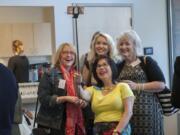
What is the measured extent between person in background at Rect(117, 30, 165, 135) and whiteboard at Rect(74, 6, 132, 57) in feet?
9.57

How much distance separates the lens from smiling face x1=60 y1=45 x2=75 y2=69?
9.85 feet

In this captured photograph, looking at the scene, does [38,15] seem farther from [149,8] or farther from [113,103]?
[113,103]

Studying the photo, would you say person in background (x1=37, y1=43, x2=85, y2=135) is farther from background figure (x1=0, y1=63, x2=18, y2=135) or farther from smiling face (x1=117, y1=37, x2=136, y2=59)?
background figure (x1=0, y1=63, x2=18, y2=135)

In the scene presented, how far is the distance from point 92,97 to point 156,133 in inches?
22.3

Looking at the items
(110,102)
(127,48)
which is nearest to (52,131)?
(110,102)

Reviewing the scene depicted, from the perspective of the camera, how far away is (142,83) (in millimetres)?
2914

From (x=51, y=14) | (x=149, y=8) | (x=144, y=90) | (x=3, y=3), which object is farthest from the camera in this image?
(x=149, y=8)

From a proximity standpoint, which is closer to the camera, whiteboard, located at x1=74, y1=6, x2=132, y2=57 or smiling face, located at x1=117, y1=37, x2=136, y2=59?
smiling face, located at x1=117, y1=37, x2=136, y2=59

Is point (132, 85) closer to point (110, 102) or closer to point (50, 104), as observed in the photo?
point (110, 102)

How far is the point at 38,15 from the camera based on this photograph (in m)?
6.30

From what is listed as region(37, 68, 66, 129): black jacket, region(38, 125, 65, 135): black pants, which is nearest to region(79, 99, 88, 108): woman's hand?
region(37, 68, 66, 129): black jacket

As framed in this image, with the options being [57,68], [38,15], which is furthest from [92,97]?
[38,15]

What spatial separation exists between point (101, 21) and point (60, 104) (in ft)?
10.7

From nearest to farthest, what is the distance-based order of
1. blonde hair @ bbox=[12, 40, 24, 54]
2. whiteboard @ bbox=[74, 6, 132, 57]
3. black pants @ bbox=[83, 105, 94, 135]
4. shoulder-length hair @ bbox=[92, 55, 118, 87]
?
shoulder-length hair @ bbox=[92, 55, 118, 87], black pants @ bbox=[83, 105, 94, 135], whiteboard @ bbox=[74, 6, 132, 57], blonde hair @ bbox=[12, 40, 24, 54]
